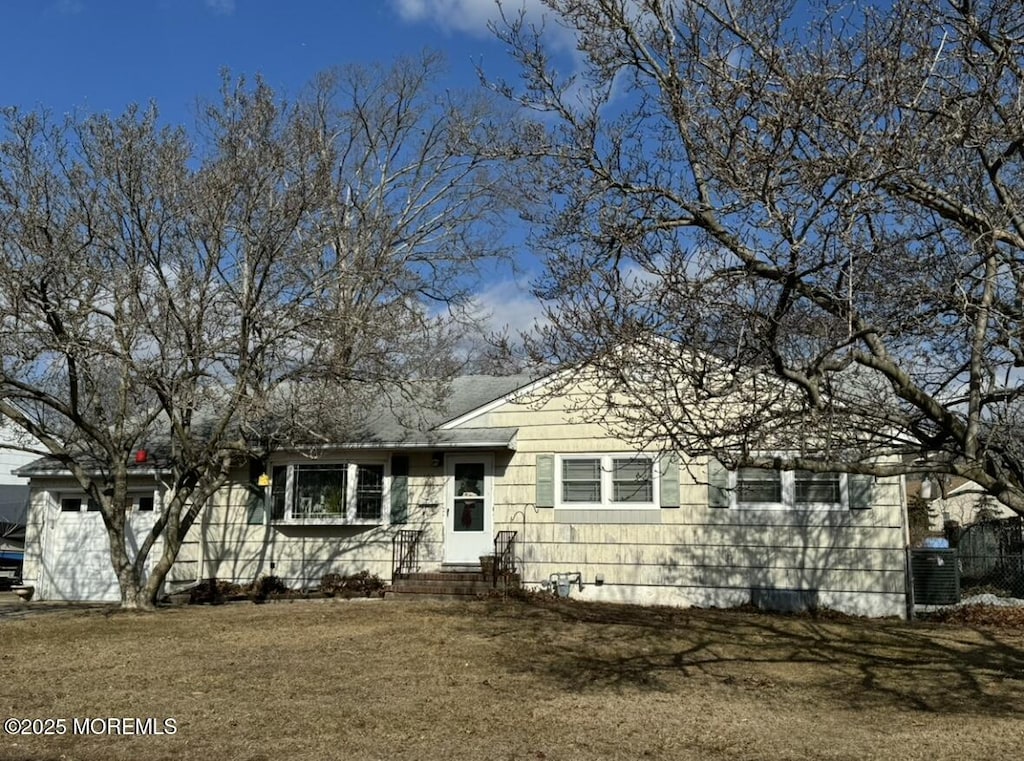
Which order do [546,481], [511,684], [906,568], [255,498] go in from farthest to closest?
1. [255,498]
2. [546,481]
3. [906,568]
4. [511,684]

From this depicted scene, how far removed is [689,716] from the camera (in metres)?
7.53

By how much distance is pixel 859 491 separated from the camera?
44.2 feet

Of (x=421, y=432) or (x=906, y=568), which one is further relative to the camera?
(x=421, y=432)

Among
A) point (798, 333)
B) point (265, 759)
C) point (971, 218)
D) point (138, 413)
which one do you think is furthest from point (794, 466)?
point (138, 413)

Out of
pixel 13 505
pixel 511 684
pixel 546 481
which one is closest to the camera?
pixel 511 684

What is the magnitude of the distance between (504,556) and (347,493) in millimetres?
3009

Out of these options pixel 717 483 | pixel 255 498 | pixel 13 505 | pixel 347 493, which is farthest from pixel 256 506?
pixel 13 505

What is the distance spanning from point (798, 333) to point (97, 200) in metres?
9.61

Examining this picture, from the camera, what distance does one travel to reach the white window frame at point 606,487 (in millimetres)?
14336

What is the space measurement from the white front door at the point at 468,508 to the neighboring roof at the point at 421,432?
1.80 feet

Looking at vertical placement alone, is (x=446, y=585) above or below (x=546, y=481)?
below

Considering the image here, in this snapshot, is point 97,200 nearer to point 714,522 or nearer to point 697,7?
point 697,7

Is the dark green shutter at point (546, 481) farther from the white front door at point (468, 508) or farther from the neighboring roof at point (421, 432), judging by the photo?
the white front door at point (468, 508)

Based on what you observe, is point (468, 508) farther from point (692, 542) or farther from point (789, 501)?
point (789, 501)
